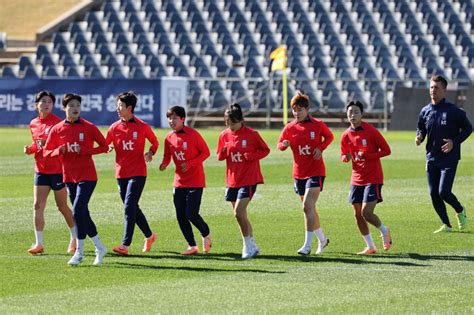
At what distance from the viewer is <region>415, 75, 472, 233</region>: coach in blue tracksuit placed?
16.2 metres

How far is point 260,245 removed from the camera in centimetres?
1473

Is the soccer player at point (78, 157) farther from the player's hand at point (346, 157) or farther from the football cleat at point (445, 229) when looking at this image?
the football cleat at point (445, 229)

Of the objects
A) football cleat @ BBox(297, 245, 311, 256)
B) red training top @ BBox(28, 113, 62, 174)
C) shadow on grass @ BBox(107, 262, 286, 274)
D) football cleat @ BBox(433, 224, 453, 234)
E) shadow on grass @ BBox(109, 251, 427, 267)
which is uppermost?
red training top @ BBox(28, 113, 62, 174)

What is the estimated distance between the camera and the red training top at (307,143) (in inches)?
549

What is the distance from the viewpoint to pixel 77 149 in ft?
43.1

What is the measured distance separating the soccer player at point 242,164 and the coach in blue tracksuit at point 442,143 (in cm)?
321

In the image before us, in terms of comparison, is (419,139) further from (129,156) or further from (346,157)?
(129,156)

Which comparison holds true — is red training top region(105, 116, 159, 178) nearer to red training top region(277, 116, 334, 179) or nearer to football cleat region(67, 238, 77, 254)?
football cleat region(67, 238, 77, 254)

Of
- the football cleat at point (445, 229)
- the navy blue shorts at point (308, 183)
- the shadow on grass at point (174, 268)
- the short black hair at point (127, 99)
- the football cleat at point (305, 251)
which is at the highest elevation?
the short black hair at point (127, 99)

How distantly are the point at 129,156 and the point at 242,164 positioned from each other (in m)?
1.29

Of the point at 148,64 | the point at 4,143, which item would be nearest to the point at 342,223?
the point at 4,143

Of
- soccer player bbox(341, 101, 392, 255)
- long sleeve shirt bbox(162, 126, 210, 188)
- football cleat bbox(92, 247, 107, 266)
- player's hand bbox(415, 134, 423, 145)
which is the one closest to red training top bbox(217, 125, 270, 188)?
long sleeve shirt bbox(162, 126, 210, 188)

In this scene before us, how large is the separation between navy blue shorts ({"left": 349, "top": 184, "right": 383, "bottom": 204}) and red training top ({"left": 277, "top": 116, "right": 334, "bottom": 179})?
46 centimetres

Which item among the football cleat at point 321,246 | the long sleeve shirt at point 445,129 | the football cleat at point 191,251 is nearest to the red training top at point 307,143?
the football cleat at point 321,246
